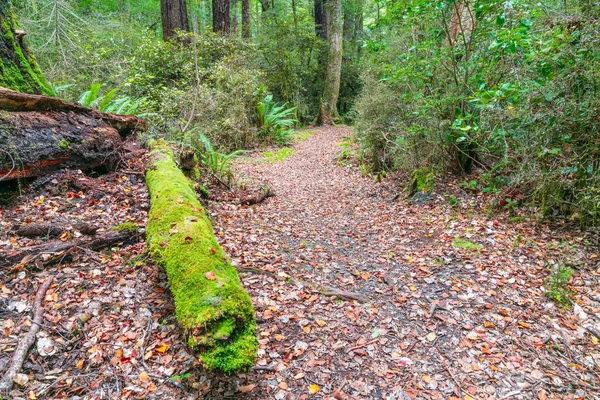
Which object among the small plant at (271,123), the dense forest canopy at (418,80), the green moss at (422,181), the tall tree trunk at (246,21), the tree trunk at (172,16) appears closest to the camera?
the dense forest canopy at (418,80)

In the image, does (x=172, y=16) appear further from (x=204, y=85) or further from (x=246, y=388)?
(x=246, y=388)

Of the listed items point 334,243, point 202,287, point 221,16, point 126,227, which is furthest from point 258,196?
point 221,16

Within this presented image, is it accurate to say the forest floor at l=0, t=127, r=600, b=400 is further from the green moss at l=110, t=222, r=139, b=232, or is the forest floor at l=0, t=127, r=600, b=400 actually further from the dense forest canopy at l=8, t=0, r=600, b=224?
the dense forest canopy at l=8, t=0, r=600, b=224

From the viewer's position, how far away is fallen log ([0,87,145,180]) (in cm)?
356

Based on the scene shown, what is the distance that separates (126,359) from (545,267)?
4.07 metres

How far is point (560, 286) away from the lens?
3.19 meters

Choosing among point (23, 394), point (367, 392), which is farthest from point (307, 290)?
point (23, 394)

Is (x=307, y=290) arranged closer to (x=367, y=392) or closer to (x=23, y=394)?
(x=367, y=392)

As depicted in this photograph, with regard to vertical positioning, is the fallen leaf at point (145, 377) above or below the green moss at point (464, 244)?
below

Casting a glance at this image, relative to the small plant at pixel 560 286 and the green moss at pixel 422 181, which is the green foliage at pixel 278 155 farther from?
the small plant at pixel 560 286

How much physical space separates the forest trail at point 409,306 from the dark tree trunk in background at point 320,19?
14146 millimetres

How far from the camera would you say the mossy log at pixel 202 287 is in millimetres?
1997

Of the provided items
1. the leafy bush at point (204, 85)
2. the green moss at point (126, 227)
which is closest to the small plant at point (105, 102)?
the leafy bush at point (204, 85)

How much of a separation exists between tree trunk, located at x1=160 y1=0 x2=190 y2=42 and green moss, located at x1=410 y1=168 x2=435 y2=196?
28.7 feet
